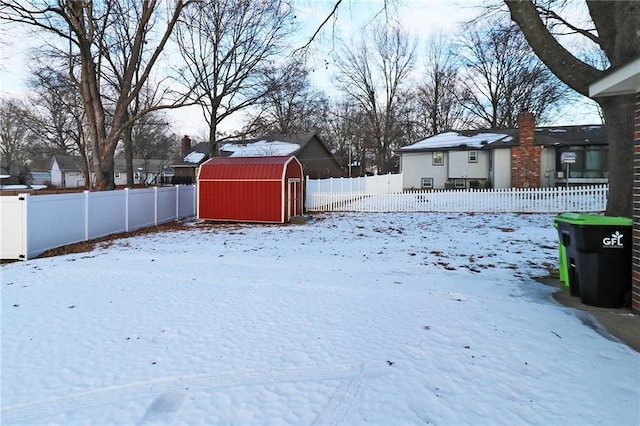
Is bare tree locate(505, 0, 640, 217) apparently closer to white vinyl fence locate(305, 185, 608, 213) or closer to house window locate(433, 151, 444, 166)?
white vinyl fence locate(305, 185, 608, 213)

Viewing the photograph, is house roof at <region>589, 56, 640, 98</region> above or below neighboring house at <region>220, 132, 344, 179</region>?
below

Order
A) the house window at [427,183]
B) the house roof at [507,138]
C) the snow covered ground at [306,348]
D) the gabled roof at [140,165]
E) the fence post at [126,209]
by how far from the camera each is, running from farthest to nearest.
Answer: the gabled roof at [140,165]
the house window at [427,183]
the house roof at [507,138]
the fence post at [126,209]
the snow covered ground at [306,348]

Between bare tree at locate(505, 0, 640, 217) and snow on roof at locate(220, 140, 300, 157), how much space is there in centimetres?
2658

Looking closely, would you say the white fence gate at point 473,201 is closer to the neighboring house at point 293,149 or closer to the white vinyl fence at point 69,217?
the white vinyl fence at point 69,217

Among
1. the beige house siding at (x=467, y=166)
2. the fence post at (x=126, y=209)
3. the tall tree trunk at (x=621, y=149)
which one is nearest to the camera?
the tall tree trunk at (x=621, y=149)

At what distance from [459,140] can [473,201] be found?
12.5m

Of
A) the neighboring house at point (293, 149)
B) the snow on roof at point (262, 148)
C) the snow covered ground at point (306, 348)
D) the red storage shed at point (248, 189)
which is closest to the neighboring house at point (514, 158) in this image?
the neighboring house at point (293, 149)

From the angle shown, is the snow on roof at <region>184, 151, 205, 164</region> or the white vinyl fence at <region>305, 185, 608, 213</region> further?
the snow on roof at <region>184, 151, 205, 164</region>

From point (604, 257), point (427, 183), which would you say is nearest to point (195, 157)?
point (427, 183)

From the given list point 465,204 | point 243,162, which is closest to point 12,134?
point 243,162

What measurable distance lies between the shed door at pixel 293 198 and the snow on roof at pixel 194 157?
25989mm

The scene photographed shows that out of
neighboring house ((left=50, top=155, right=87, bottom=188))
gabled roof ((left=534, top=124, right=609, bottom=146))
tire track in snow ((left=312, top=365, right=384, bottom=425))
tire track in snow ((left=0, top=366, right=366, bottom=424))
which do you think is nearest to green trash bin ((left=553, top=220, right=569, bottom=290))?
tire track in snow ((left=312, top=365, right=384, bottom=425))

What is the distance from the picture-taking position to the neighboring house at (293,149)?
34188 millimetres

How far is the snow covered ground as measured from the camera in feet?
Result: 8.73
